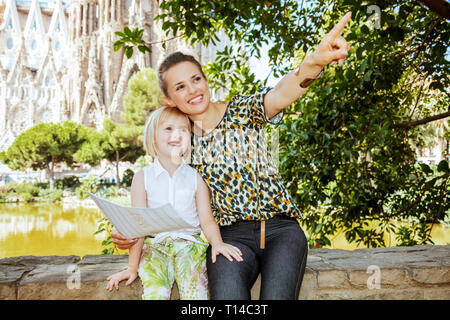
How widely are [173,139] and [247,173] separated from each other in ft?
1.16

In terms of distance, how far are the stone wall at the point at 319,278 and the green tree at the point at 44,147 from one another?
21632mm

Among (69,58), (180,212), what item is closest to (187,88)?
(180,212)

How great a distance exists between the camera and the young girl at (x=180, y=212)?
4.25ft

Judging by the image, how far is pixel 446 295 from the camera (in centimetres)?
166

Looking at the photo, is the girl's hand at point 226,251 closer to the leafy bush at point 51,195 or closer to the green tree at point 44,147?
the leafy bush at point 51,195

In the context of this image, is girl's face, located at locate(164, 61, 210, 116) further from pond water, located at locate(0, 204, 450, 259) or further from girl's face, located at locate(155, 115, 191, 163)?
pond water, located at locate(0, 204, 450, 259)

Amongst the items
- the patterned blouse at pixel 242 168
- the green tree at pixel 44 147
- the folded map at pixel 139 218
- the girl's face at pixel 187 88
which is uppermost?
the green tree at pixel 44 147

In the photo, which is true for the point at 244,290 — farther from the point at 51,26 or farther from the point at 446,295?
the point at 51,26

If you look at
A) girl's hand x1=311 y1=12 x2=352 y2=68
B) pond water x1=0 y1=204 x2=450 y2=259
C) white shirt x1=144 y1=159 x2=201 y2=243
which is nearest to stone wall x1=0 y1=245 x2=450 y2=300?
white shirt x1=144 y1=159 x2=201 y2=243

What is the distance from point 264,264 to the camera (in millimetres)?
1282

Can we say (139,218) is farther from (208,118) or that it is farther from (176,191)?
(208,118)

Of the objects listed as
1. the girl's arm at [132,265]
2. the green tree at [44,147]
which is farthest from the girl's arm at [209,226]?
the green tree at [44,147]

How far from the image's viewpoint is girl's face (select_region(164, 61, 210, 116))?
4.92 ft

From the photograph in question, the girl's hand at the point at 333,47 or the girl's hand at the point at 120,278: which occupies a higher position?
the girl's hand at the point at 333,47
